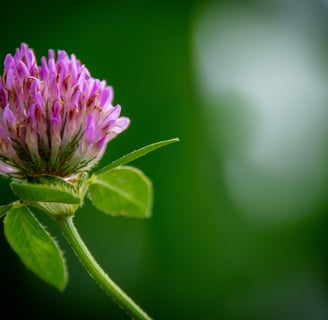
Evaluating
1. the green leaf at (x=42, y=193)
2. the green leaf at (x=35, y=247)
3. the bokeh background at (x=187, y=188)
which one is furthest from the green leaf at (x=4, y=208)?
the bokeh background at (x=187, y=188)

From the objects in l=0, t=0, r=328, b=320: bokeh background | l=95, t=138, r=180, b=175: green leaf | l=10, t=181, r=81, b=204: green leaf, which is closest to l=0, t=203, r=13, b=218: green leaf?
l=10, t=181, r=81, b=204: green leaf

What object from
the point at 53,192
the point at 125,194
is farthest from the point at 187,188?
the point at 53,192

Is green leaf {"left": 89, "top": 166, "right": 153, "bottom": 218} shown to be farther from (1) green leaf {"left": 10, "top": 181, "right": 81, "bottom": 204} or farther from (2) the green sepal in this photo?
(1) green leaf {"left": 10, "top": 181, "right": 81, "bottom": 204}

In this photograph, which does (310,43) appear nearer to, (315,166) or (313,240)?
(315,166)

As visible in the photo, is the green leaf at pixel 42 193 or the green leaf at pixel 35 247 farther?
the green leaf at pixel 35 247

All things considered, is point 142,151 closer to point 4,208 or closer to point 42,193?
point 42,193

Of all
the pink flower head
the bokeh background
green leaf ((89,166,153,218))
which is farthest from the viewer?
the bokeh background

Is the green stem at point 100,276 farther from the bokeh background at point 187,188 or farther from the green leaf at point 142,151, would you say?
the bokeh background at point 187,188
